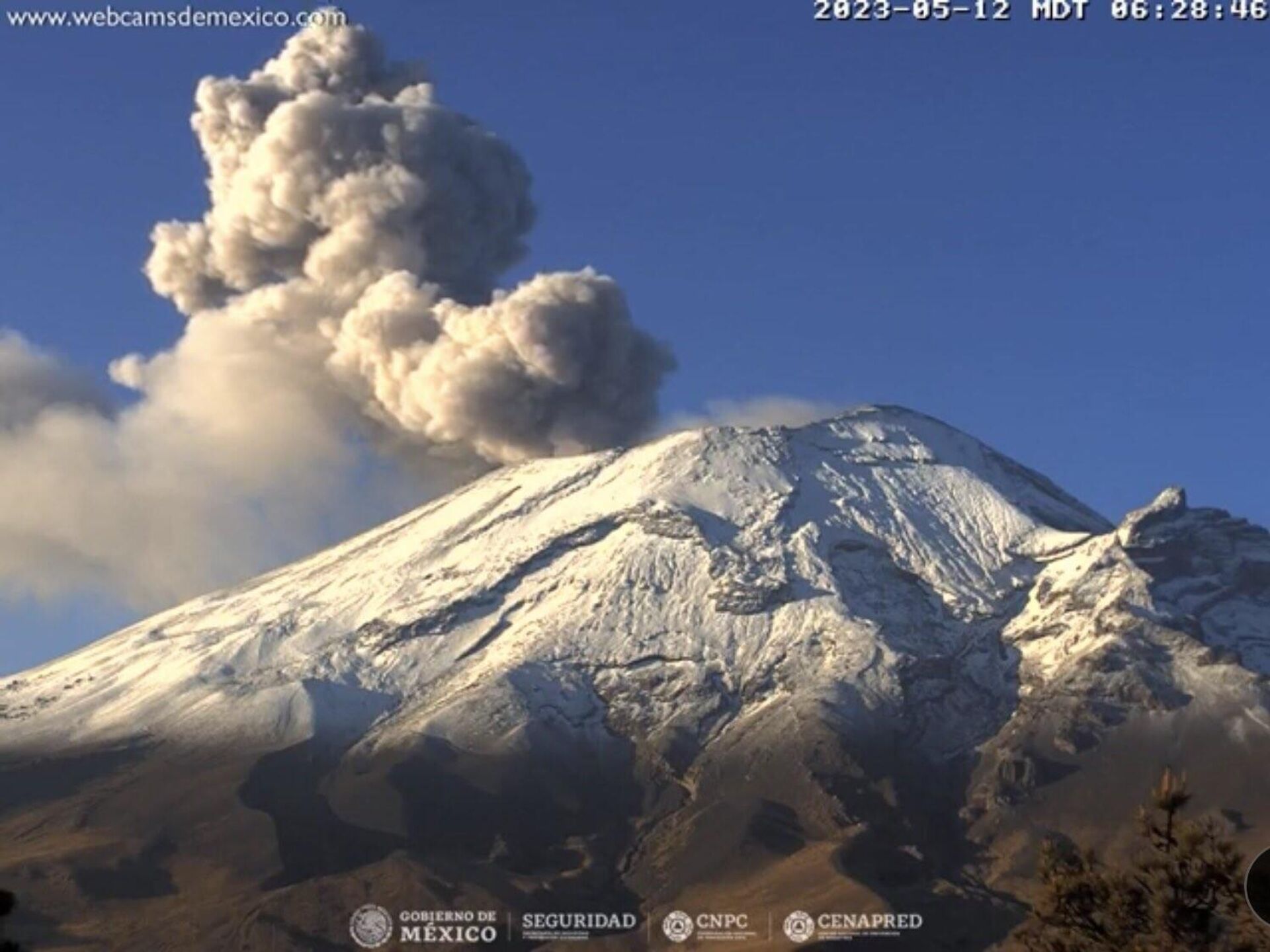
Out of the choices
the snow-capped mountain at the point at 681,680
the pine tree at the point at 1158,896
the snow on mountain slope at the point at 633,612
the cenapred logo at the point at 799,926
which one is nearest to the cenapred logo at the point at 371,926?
the snow-capped mountain at the point at 681,680

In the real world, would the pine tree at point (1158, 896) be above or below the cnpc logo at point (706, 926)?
below

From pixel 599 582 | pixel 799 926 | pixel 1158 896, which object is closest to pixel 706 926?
pixel 799 926

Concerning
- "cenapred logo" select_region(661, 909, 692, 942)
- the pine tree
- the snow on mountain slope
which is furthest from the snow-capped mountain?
the pine tree

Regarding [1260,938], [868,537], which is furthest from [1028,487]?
[1260,938]

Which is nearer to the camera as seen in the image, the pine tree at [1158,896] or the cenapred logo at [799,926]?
the pine tree at [1158,896]

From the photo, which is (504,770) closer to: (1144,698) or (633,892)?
(633,892)

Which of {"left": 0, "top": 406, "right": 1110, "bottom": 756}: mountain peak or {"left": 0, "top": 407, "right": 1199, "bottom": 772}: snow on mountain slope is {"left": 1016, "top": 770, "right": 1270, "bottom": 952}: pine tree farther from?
{"left": 0, "top": 406, "right": 1110, "bottom": 756}: mountain peak

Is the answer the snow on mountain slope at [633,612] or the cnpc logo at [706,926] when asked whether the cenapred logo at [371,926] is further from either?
the snow on mountain slope at [633,612]
